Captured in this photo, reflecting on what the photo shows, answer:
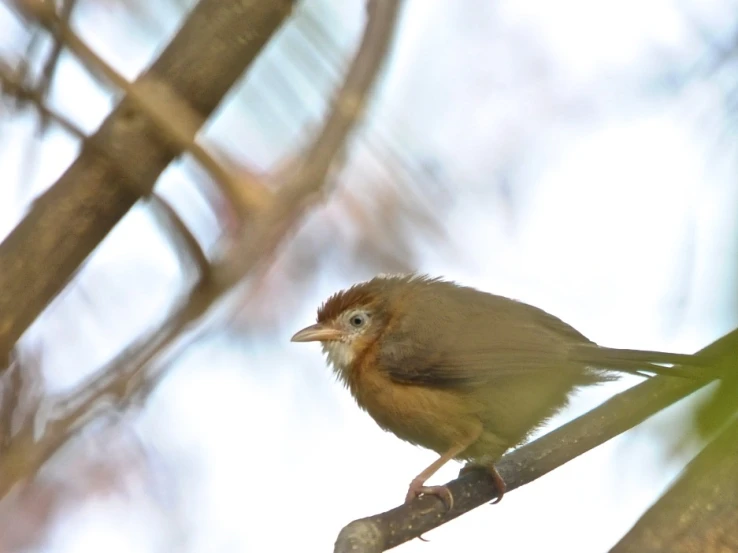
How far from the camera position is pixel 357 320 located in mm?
4605

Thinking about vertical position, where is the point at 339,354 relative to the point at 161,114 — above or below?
above

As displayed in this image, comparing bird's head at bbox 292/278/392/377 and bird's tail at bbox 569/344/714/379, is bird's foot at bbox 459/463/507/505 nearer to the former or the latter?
bird's tail at bbox 569/344/714/379

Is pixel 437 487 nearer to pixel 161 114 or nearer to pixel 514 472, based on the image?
pixel 514 472

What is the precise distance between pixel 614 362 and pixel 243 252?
1.91m

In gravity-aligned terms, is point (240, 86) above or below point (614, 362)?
above

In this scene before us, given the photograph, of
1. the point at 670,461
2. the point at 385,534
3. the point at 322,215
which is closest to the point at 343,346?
the point at 322,215

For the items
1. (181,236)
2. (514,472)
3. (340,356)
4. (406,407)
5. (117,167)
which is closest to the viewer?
(181,236)

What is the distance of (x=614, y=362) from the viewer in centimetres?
357

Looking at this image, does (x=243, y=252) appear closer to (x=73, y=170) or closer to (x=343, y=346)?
(x=73, y=170)

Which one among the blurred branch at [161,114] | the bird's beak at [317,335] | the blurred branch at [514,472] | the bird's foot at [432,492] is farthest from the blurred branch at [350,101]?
the bird's beak at [317,335]

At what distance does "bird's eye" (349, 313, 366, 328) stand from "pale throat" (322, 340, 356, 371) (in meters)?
0.14

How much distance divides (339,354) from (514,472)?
3.71 feet

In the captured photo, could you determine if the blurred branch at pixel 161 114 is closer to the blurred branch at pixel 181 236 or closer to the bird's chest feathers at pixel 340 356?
the blurred branch at pixel 181 236

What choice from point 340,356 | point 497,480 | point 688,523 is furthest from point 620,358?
point 688,523
